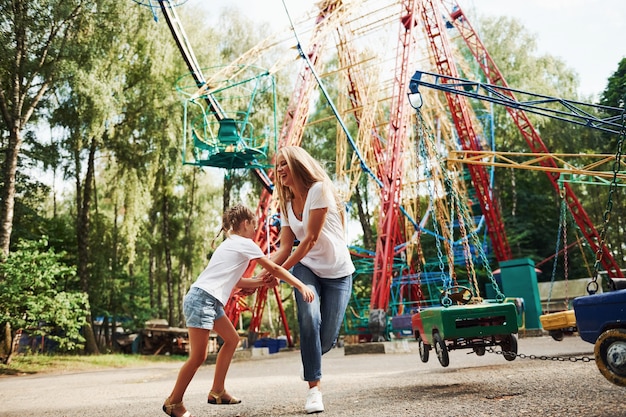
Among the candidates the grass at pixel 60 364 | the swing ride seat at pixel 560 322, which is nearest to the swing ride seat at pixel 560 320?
the swing ride seat at pixel 560 322

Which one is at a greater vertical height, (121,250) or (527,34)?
(527,34)

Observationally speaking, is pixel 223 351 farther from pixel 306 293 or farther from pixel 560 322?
pixel 560 322

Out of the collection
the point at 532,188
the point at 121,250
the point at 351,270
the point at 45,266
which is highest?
the point at 532,188

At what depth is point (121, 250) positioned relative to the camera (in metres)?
21.8

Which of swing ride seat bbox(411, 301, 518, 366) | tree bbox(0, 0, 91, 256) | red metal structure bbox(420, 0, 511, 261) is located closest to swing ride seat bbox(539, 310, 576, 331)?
swing ride seat bbox(411, 301, 518, 366)

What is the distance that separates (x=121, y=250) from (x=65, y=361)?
7.34m

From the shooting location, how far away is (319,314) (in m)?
3.50

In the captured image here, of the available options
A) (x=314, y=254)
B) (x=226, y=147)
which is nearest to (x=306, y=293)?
(x=314, y=254)

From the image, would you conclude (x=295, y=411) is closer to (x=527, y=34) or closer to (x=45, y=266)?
(x=45, y=266)

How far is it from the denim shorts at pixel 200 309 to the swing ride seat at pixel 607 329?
245cm

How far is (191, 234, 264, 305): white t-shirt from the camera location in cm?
360

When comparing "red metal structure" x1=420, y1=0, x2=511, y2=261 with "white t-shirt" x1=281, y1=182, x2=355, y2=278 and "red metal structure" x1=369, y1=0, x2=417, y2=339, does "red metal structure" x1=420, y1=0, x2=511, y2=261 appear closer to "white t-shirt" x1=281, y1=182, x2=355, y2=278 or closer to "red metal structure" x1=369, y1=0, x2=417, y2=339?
"red metal structure" x1=369, y1=0, x2=417, y2=339

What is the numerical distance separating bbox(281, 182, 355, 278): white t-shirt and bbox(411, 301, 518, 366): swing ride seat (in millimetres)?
1277

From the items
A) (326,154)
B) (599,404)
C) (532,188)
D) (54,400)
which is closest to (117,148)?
(326,154)
